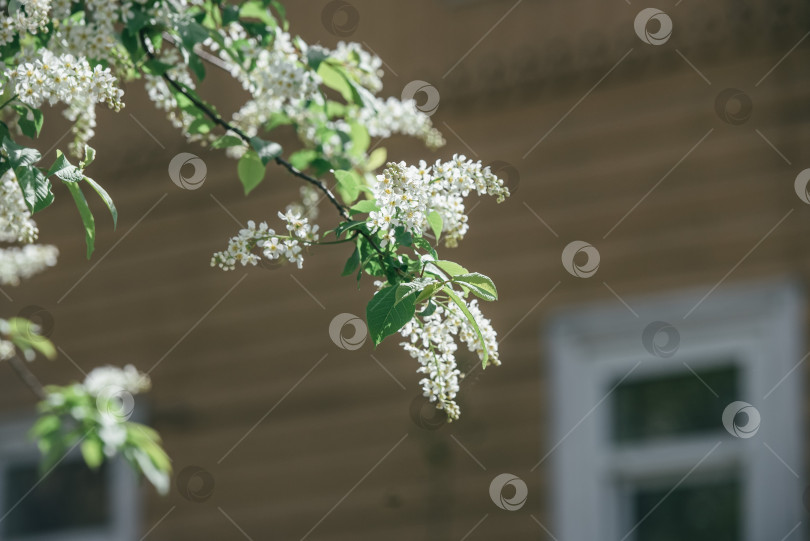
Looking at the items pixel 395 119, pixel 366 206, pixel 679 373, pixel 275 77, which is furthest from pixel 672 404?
pixel 366 206

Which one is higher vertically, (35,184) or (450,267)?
(450,267)

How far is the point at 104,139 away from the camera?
20.5 ft

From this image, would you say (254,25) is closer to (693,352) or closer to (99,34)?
(99,34)

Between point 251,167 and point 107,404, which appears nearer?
point 251,167

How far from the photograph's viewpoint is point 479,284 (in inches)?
75.1

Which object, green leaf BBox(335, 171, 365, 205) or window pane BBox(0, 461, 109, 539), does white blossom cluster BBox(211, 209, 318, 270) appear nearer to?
green leaf BBox(335, 171, 365, 205)

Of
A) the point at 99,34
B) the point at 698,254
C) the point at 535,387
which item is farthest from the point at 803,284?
the point at 99,34

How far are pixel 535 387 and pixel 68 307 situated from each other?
2.63m

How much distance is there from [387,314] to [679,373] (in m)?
3.04

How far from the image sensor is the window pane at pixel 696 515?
4426 mm

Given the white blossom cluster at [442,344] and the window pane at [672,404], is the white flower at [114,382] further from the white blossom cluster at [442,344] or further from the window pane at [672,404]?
the window pane at [672,404]

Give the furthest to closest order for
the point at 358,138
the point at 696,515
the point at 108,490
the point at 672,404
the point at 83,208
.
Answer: the point at 108,490 < the point at 672,404 < the point at 696,515 < the point at 358,138 < the point at 83,208

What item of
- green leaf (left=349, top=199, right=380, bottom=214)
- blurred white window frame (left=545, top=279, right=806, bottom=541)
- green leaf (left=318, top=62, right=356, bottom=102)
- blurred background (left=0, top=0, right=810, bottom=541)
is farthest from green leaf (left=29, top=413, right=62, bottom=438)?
blurred white window frame (left=545, top=279, right=806, bottom=541)

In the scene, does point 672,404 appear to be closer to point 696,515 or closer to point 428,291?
point 696,515
